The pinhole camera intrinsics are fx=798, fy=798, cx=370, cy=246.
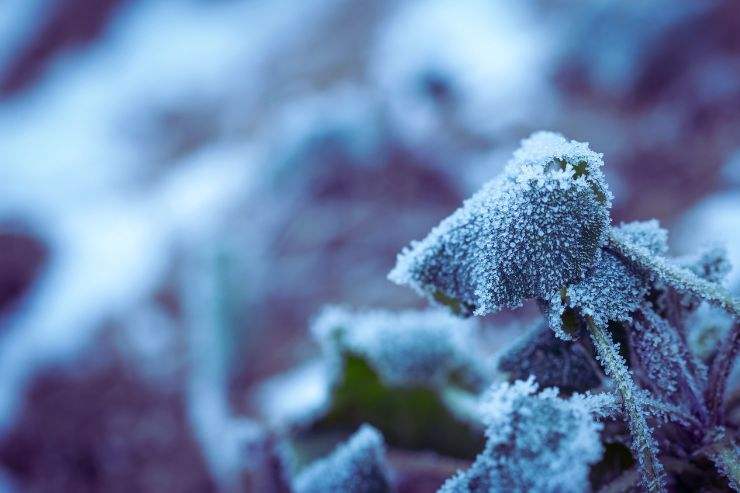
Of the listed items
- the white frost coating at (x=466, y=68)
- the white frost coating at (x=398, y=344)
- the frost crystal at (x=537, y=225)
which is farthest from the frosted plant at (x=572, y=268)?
the white frost coating at (x=466, y=68)

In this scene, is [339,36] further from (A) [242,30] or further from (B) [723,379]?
(B) [723,379]

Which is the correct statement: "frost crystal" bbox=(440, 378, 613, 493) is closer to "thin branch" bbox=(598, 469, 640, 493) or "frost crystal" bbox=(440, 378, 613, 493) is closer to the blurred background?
"thin branch" bbox=(598, 469, 640, 493)

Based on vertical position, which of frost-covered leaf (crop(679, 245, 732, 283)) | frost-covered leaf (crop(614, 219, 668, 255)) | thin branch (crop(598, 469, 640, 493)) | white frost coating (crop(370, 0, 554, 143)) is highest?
white frost coating (crop(370, 0, 554, 143))

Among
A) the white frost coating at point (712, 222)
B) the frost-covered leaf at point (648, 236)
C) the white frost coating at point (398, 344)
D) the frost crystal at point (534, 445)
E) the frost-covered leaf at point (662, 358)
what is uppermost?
the white frost coating at point (712, 222)

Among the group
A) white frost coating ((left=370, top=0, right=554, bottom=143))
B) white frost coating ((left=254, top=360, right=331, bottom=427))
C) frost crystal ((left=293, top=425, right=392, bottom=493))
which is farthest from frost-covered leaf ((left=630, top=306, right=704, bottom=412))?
white frost coating ((left=370, top=0, right=554, bottom=143))

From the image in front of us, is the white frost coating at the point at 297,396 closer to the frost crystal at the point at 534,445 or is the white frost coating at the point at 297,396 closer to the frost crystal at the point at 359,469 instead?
the frost crystal at the point at 359,469
